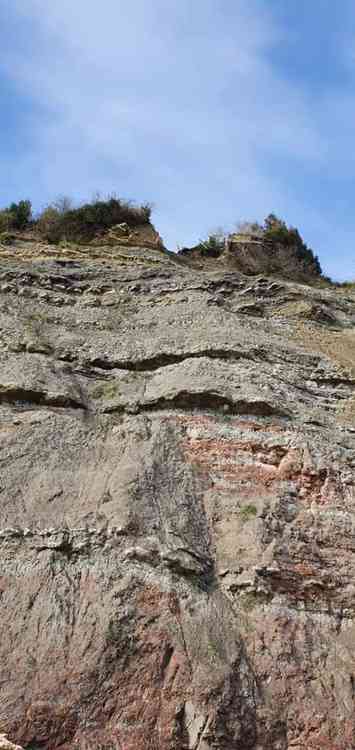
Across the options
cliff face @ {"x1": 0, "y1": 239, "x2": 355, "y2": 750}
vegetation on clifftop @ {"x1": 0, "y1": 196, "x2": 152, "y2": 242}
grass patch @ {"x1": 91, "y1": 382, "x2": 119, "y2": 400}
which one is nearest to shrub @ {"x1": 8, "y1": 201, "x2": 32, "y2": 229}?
vegetation on clifftop @ {"x1": 0, "y1": 196, "x2": 152, "y2": 242}

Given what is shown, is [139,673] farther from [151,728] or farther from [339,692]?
[339,692]

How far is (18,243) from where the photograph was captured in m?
20.9

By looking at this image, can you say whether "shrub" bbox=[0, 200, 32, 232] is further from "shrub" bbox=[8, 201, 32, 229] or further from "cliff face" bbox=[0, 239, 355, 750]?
"cliff face" bbox=[0, 239, 355, 750]

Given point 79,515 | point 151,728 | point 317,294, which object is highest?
point 317,294

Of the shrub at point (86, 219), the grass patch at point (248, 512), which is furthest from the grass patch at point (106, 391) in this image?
the shrub at point (86, 219)

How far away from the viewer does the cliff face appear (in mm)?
9891

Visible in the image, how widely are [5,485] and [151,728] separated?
3.95m

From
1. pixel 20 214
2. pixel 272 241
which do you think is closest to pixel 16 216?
pixel 20 214

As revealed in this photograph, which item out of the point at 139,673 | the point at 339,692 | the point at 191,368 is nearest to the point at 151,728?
the point at 139,673

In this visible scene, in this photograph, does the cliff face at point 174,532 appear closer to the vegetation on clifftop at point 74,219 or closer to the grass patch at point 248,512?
the grass patch at point 248,512

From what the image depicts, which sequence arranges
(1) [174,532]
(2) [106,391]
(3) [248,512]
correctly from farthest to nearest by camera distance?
(2) [106,391]
(3) [248,512]
(1) [174,532]

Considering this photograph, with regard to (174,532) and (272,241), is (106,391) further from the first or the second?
(272,241)

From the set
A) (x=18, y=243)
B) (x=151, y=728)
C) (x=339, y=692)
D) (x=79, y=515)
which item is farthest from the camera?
(x=18, y=243)

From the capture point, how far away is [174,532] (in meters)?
11.6
